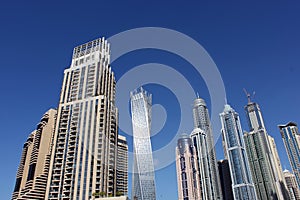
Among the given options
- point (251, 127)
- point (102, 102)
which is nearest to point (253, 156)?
point (251, 127)

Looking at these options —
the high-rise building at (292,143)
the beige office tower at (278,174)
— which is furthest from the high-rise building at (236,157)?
the high-rise building at (292,143)

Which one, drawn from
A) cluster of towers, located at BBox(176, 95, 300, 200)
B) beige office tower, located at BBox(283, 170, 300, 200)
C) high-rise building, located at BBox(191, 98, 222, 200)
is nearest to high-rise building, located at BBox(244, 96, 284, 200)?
cluster of towers, located at BBox(176, 95, 300, 200)

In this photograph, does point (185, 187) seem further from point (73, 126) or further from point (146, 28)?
point (146, 28)

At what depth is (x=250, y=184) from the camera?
89.4 meters

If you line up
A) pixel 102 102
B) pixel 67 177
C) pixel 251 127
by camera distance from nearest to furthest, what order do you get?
1. pixel 67 177
2. pixel 102 102
3. pixel 251 127

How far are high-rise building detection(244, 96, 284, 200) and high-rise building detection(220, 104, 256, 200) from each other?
35.2ft

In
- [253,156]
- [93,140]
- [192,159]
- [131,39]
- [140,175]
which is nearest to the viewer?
[131,39]

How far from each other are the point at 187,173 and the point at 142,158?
22.3 m

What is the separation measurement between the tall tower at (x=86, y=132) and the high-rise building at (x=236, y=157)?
59606 millimetres

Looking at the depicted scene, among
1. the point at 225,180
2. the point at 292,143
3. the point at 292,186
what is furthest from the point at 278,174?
the point at 292,143

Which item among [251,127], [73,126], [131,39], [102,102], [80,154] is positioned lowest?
[131,39]

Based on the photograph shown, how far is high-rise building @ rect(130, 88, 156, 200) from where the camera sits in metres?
79.4

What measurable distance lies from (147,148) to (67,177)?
144 feet

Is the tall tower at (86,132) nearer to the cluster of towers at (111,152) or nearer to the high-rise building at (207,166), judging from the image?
the cluster of towers at (111,152)
